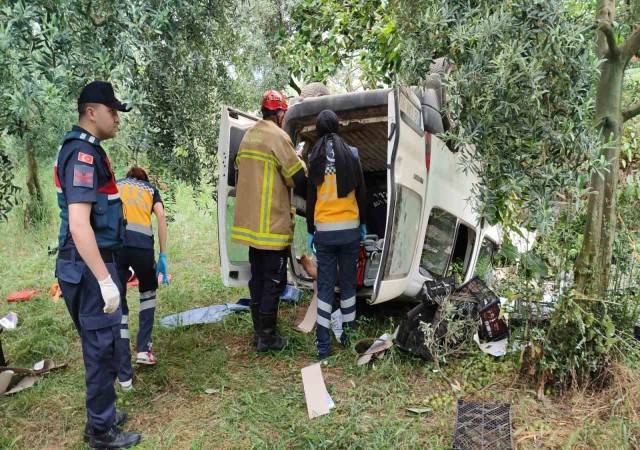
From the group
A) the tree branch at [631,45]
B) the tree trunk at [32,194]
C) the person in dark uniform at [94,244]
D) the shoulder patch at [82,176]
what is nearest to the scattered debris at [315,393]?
the person in dark uniform at [94,244]

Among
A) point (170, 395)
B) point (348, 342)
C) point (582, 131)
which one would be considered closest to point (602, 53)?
point (582, 131)

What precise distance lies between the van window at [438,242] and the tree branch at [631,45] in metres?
1.82

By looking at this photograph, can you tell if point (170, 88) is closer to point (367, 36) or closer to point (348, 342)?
point (367, 36)

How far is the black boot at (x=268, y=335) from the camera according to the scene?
4.22m

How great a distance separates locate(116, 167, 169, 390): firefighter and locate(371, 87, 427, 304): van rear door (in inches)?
70.6

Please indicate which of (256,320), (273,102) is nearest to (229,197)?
(273,102)

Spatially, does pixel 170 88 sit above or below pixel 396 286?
above

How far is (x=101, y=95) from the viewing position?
2.73 meters

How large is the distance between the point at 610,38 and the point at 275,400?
323 cm

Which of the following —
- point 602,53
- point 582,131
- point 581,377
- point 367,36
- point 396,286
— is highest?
point 367,36

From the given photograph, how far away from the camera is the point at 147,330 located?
401 cm

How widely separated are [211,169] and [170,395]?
191cm

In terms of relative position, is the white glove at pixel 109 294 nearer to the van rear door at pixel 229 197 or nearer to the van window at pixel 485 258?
the van rear door at pixel 229 197

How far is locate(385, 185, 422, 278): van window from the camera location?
12.1ft
